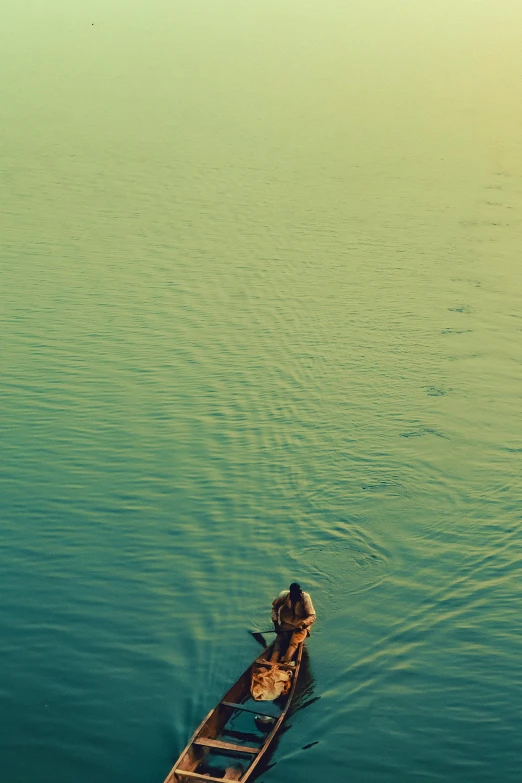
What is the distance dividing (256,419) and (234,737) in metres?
8.03

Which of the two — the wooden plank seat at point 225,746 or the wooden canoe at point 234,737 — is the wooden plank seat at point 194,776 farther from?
the wooden plank seat at point 225,746

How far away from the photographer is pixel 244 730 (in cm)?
1042

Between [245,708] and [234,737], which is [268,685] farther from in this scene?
[234,737]

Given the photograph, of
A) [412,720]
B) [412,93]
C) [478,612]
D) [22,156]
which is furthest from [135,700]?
[412,93]

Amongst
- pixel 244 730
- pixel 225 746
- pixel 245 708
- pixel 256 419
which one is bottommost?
pixel 256 419

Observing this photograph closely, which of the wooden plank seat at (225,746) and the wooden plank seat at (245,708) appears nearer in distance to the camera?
the wooden plank seat at (225,746)

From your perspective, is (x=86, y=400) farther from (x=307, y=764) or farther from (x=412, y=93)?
(x=412, y=93)

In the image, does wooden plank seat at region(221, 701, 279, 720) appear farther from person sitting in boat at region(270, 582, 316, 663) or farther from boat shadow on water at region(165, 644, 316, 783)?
person sitting in boat at region(270, 582, 316, 663)

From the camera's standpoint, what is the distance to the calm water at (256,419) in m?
11.0

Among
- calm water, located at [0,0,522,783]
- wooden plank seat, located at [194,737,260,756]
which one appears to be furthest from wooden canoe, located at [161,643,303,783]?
calm water, located at [0,0,522,783]

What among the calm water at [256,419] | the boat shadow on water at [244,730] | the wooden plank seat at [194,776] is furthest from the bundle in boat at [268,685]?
the wooden plank seat at [194,776]

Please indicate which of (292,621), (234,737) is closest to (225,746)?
(234,737)

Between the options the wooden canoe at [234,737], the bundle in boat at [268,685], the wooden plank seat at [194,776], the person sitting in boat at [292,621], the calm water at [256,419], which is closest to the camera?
the wooden plank seat at [194,776]

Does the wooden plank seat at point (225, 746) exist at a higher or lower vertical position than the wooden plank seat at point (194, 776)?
lower
